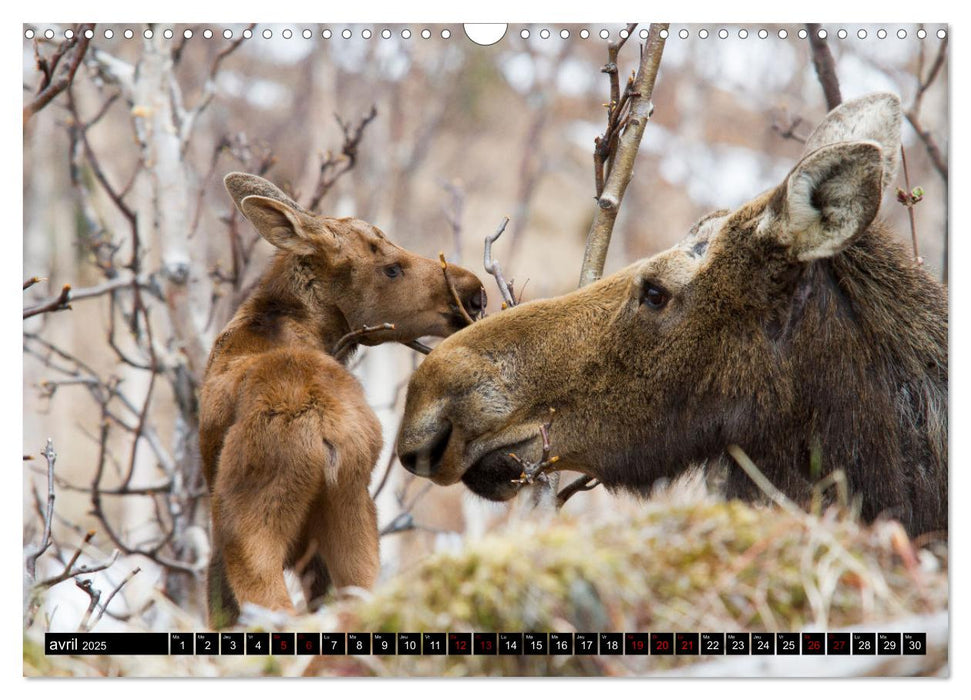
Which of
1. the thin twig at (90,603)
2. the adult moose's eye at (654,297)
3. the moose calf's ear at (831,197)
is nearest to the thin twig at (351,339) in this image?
the adult moose's eye at (654,297)

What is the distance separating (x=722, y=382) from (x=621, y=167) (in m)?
1.29

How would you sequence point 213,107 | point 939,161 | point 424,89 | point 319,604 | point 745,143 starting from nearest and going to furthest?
point 319,604 → point 939,161 → point 213,107 → point 424,89 → point 745,143

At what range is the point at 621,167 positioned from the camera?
537 cm

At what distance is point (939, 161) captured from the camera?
6297mm

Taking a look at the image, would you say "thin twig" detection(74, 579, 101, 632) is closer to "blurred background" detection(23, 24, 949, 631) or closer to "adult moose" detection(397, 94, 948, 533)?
"blurred background" detection(23, 24, 949, 631)

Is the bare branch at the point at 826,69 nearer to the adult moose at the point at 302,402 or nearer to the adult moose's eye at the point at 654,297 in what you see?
the adult moose's eye at the point at 654,297

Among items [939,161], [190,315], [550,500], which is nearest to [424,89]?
[190,315]

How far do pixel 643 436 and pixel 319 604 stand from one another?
4.90ft

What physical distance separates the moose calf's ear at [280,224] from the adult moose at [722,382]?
3.67 feet

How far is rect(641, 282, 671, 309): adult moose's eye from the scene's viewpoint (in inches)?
185

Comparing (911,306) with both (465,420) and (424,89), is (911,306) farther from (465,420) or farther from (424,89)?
(424,89)

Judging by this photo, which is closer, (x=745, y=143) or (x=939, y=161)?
(x=939, y=161)

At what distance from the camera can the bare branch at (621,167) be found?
5262 mm

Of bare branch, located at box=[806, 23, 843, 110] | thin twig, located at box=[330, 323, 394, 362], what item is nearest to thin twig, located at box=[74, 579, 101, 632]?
thin twig, located at box=[330, 323, 394, 362]
